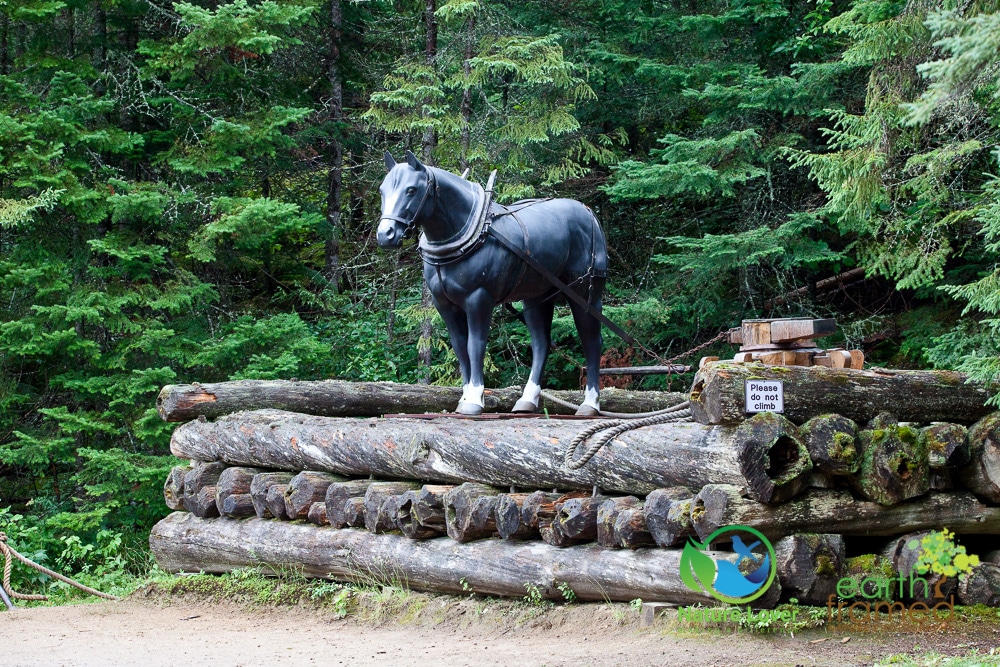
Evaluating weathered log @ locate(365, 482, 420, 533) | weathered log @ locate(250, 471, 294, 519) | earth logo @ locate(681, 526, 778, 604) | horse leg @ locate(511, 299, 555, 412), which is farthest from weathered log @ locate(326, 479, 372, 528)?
earth logo @ locate(681, 526, 778, 604)

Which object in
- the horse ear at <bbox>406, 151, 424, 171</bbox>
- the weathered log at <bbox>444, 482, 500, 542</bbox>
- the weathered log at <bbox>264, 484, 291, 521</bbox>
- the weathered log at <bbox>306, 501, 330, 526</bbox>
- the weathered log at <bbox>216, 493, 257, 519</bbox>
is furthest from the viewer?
the weathered log at <bbox>216, 493, 257, 519</bbox>

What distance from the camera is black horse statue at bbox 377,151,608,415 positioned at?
291 inches

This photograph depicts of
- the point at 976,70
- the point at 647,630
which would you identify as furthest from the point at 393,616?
the point at 976,70

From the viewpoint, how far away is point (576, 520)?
6.17 meters

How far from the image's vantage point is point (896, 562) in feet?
19.1

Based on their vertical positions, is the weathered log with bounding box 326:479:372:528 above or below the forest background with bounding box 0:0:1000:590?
below

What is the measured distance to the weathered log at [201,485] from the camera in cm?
938

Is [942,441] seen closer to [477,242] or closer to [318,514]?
[477,242]

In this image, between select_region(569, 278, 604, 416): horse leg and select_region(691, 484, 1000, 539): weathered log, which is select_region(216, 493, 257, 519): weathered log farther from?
select_region(691, 484, 1000, 539): weathered log

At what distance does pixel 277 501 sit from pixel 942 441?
525cm

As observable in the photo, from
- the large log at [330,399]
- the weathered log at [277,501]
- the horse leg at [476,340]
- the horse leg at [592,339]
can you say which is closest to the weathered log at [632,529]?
the horse leg at [476,340]

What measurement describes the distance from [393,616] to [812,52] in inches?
364

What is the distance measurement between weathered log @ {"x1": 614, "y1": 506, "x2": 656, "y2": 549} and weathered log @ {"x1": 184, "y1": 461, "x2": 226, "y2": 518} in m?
4.82

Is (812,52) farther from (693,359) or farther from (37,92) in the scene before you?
(37,92)
